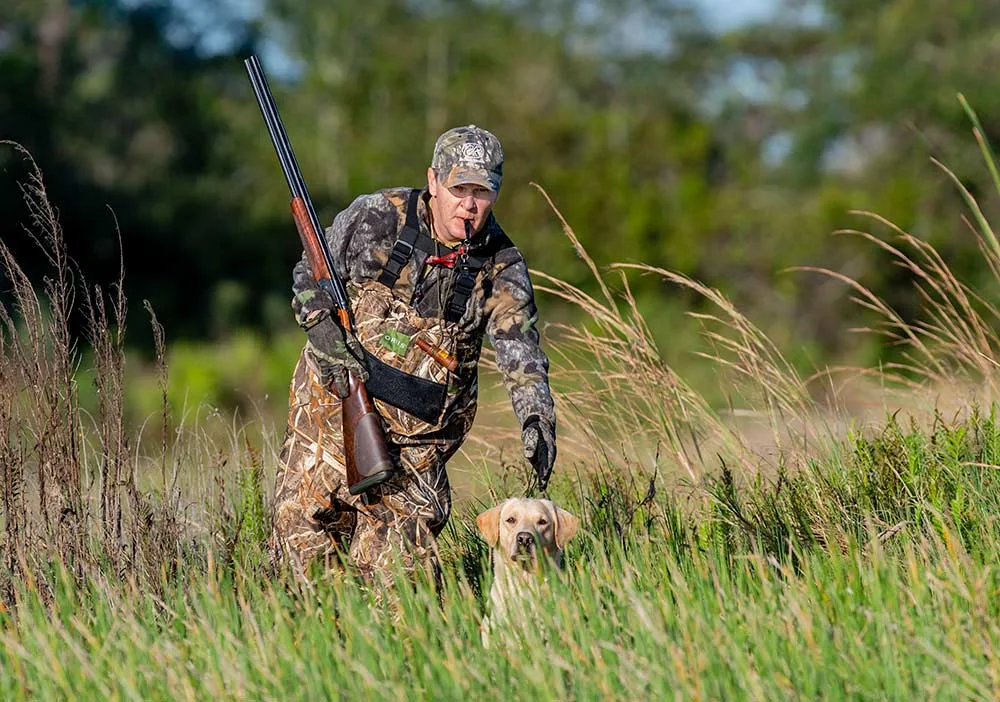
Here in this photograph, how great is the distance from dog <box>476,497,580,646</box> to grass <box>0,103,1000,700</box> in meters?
0.09

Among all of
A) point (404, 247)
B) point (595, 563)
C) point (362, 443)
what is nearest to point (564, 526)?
point (595, 563)

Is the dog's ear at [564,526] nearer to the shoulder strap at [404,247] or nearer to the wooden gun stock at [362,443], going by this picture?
the wooden gun stock at [362,443]

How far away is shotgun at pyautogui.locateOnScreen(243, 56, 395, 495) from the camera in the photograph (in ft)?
15.5

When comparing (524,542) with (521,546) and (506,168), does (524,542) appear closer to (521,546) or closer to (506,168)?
(521,546)

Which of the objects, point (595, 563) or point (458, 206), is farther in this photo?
point (458, 206)

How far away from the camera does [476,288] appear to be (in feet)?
16.4

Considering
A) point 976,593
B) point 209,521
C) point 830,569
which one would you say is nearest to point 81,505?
point 209,521

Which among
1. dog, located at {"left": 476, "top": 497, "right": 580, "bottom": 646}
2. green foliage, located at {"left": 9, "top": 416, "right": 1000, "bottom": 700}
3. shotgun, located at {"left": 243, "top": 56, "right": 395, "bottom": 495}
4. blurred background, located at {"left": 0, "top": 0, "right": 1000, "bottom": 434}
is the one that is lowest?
green foliage, located at {"left": 9, "top": 416, "right": 1000, "bottom": 700}

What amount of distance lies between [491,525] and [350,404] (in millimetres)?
630

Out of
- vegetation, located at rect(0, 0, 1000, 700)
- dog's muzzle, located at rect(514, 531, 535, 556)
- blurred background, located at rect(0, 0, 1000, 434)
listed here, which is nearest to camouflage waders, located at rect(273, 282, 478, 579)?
vegetation, located at rect(0, 0, 1000, 700)

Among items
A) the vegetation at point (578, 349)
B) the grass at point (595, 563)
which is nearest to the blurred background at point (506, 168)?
the vegetation at point (578, 349)

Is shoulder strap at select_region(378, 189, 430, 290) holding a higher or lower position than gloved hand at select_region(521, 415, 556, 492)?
higher

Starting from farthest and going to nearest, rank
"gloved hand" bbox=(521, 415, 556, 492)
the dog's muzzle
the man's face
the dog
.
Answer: the man's face
"gloved hand" bbox=(521, 415, 556, 492)
the dog's muzzle
the dog

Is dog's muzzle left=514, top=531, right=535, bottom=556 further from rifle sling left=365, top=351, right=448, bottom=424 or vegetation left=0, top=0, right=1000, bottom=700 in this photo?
rifle sling left=365, top=351, right=448, bottom=424
